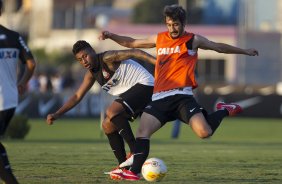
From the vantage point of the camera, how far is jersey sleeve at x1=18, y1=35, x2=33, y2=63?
433 inches

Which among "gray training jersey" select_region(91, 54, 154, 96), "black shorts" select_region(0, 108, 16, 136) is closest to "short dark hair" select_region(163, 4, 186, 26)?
"gray training jersey" select_region(91, 54, 154, 96)

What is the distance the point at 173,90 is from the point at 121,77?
110cm

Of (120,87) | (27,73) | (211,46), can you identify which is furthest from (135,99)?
(27,73)

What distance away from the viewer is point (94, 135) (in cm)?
3178

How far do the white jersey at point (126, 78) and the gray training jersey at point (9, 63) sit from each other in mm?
2570

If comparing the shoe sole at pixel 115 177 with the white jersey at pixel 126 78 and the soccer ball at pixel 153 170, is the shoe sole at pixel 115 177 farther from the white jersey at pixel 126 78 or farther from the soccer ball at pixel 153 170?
the white jersey at pixel 126 78

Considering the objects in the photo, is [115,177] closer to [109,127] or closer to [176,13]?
[109,127]

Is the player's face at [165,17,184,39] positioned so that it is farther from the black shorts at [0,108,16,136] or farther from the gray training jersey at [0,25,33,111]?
the black shorts at [0,108,16,136]

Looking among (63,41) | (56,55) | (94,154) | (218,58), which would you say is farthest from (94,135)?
(63,41)

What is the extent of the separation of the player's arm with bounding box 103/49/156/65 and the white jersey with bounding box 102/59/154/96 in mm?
260

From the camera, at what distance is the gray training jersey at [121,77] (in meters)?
13.4

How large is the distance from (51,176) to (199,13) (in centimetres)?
8416

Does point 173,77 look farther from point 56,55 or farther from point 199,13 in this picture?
point 199,13

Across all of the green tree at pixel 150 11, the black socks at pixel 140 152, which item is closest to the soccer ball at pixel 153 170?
the black socks at pixel 140 152
